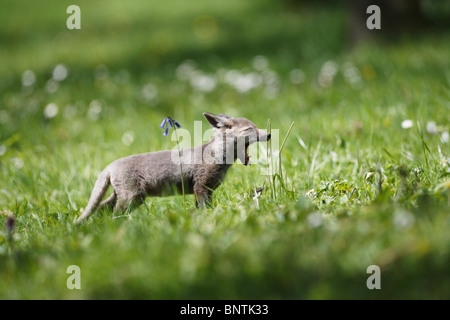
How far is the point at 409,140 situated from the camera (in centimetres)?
447

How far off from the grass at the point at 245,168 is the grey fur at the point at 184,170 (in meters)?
0.12

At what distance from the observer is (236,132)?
342 centimetres

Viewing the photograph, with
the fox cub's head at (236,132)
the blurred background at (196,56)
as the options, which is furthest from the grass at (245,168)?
the fox cub's head at (236,132)

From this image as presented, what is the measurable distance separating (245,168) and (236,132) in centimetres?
109

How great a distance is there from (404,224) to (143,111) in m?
4.64

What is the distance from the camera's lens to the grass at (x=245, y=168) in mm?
2422

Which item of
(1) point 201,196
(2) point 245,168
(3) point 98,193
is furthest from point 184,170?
(2) point 245,168

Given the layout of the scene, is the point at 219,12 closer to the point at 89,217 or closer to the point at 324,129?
the point at 324,129

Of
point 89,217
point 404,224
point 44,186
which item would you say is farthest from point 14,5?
point 404,224

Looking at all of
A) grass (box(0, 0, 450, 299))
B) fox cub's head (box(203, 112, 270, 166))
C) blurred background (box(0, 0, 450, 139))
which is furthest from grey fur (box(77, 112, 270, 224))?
blurred background (box(0, 0, 450, 139))

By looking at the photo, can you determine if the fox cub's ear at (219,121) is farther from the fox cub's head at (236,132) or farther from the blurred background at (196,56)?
the blurred background at (196,56)

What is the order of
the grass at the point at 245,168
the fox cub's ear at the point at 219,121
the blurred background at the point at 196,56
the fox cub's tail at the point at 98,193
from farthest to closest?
the blurred background at the point at 196,56 < the fox cub's tail at the point at 98,193 < the fox cub's ear at the point at 219,121 < the grass at the point at 245,168

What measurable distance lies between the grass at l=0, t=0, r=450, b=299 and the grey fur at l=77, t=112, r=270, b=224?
12 cm

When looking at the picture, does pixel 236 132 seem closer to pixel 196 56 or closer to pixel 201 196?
pixel 201 196
